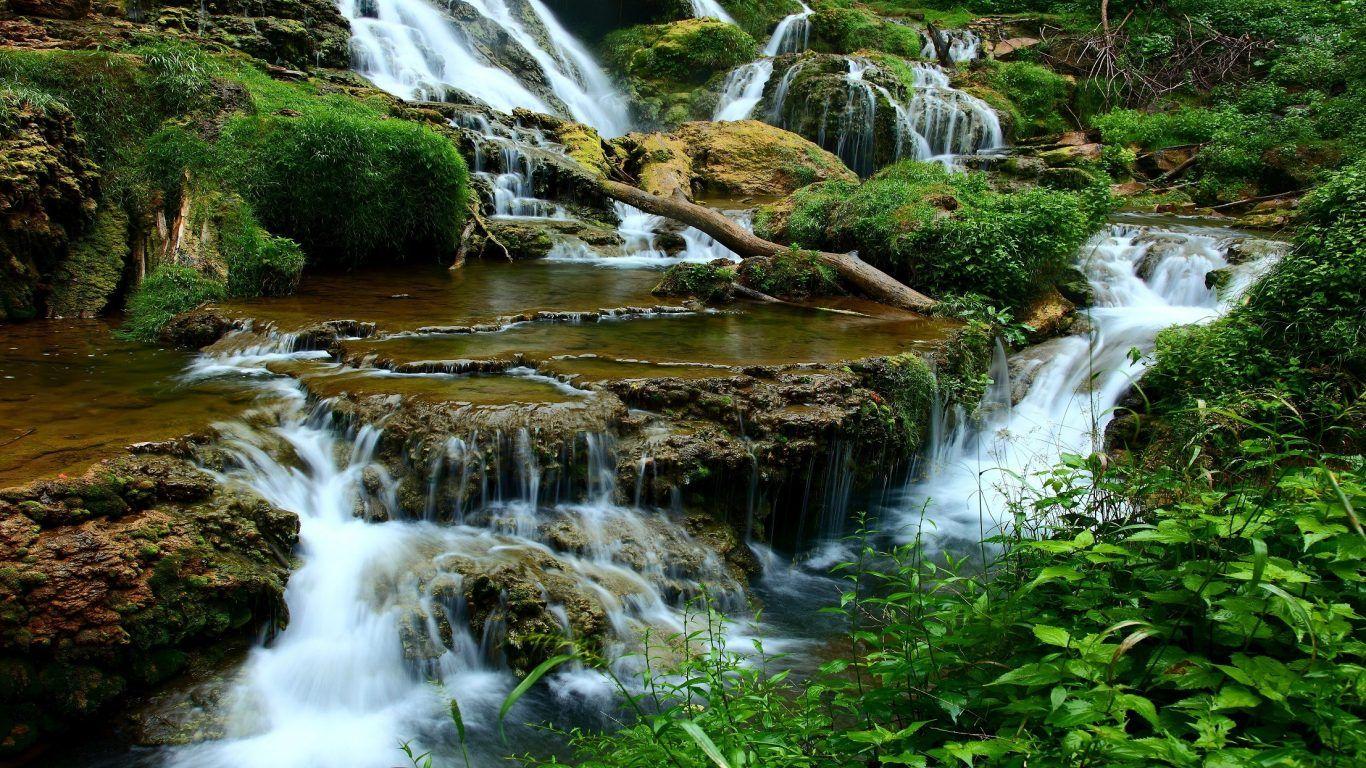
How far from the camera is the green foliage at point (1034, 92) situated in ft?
71.1

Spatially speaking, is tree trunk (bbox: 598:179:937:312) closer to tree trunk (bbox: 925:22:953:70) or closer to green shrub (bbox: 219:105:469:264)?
green shrub (bbox: 219:105:469:264)

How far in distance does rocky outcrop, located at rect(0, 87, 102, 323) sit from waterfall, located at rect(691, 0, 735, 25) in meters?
22.0

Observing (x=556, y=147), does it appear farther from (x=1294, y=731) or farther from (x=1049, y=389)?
(x=1294, y=731)

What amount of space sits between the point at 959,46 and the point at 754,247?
68.5 feet

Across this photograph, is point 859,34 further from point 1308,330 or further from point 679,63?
point 1308,330

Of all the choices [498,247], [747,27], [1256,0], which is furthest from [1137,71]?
[498,247]

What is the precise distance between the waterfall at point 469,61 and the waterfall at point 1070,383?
1475 centimetres

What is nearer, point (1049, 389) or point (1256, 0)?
point (1049, 389)

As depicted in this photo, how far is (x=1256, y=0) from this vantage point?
2259 cm

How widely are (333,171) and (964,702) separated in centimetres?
1013

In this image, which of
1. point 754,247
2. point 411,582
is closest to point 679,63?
point 754,247

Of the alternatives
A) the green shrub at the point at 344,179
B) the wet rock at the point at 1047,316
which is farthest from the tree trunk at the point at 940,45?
the green shrub at the point at 344,179

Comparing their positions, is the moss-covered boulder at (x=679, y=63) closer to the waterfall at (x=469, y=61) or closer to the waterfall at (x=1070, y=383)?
the waterfall at (x=469, y=61)

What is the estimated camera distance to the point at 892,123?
19.1m
